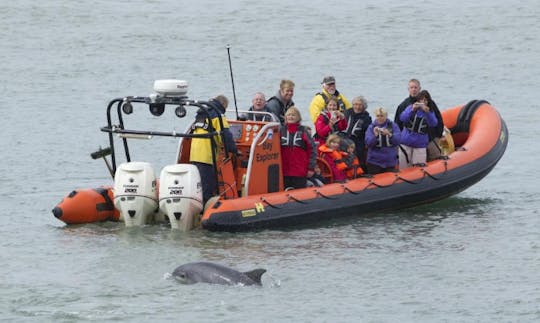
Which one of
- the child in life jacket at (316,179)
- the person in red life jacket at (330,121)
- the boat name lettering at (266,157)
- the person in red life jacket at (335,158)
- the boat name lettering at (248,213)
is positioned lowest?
the boat name lettering at (248,213)

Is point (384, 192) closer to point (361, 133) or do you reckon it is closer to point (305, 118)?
point (361, 133)

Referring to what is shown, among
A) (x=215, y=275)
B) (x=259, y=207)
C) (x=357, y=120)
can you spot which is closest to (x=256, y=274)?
(x=215, y=275)

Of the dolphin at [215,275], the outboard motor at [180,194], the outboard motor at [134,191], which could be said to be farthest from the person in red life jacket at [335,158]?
the dolphin at [215,275]

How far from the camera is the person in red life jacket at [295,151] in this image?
47.5 feet

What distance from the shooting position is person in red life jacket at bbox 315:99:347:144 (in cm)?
1527

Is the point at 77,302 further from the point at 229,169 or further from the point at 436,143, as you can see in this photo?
the point at 436,143

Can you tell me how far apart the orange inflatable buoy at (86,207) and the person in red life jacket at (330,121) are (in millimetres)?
2627

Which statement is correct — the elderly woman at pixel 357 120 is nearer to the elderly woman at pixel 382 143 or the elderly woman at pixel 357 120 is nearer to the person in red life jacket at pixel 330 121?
the person in red life jacket at pixel 330 121

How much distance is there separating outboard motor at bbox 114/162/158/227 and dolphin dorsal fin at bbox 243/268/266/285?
263 cm

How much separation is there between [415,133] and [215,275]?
460cm

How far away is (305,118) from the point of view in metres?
24.1

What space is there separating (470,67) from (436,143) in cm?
1351

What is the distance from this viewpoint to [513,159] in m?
20.2

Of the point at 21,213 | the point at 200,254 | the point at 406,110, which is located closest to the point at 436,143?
the point at 406,110
